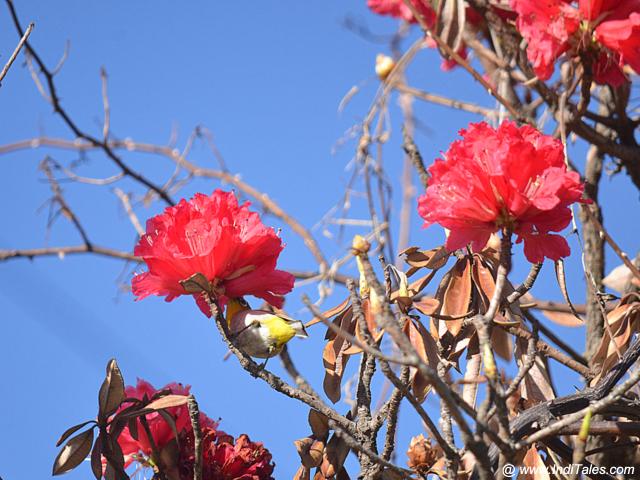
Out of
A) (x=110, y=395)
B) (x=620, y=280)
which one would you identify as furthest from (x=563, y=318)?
(x=110, y=395)

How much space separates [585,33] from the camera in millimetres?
1306

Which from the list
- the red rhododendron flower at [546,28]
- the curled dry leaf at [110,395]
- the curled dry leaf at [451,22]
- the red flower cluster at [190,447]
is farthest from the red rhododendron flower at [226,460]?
the curled dry leaf at [451,22]

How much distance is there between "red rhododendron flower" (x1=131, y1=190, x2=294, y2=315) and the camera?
3.17 ft

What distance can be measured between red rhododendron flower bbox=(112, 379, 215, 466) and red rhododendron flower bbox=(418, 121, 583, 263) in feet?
1.31

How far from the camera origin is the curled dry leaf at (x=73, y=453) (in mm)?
953

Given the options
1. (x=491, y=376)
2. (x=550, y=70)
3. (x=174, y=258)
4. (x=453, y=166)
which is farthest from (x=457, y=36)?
(x=491, y=376)

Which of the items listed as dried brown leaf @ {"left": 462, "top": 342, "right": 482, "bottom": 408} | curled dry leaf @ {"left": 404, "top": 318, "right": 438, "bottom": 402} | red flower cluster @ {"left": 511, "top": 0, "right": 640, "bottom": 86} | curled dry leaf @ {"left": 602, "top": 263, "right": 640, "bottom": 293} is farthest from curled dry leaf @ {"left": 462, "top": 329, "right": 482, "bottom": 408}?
red flower cluster @ {"left": 511, "top": 0, "right": 640, "bottom": 86}

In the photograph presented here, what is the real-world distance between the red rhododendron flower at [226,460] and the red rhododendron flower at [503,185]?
36 cm

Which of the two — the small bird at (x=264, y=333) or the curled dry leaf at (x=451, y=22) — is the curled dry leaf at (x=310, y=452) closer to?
the small bird at (x=264, y=333)

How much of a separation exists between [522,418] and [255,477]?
33 centimetres

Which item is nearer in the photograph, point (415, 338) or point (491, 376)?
point (491, 376)

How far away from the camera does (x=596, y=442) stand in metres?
1.15

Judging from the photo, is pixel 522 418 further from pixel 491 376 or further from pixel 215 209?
pixel 215 209

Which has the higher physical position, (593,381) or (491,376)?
(593,381)
